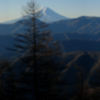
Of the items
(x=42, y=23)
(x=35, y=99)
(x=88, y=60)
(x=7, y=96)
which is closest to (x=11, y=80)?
(x=7, y=96)

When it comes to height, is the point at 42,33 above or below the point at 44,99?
above

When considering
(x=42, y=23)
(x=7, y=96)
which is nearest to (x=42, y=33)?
(x=42, y=23)

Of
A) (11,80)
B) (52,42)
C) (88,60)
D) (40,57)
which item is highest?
(52,42)

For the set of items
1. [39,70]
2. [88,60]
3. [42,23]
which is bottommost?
[88,60]

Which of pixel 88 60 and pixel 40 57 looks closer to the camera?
pixel 40 57

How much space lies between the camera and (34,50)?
42.3 feet

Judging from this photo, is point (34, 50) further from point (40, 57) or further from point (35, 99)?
point (35, 99)

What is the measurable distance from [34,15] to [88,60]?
111127mm

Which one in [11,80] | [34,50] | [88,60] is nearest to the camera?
[34,50]

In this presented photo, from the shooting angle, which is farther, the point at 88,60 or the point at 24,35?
the point at 88,60

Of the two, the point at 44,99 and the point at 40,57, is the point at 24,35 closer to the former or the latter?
the point at 40,57

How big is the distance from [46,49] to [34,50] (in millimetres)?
777

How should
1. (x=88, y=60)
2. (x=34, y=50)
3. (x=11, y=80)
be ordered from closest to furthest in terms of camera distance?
(x=34, y=50)
(x=11, y=80)
(x=88, y=60)

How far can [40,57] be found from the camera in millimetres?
12969
